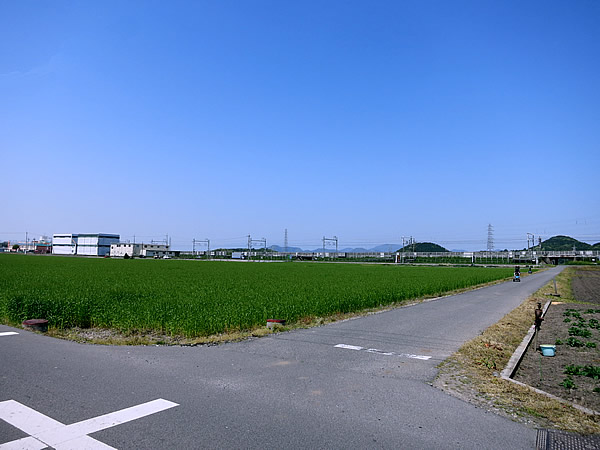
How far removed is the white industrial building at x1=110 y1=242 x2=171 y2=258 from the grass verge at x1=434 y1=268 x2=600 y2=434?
132753mm

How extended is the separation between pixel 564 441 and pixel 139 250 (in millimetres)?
160372

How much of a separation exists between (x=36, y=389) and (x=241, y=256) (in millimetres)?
142945

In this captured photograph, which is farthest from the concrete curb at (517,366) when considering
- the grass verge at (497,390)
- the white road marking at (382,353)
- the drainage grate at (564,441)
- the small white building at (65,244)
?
the small white building at (65,244)

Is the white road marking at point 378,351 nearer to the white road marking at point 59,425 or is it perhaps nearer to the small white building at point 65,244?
the white road marking at point 59,425

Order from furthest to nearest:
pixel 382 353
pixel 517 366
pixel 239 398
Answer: pixel 382 353
pixel 517 366
pixel 239 398

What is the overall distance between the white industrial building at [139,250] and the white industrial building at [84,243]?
3250 mm

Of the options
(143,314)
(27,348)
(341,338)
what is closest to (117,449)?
(27,348)

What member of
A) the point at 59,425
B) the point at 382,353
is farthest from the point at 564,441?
the point at 59,425

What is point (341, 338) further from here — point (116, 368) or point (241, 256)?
point (241, 256)

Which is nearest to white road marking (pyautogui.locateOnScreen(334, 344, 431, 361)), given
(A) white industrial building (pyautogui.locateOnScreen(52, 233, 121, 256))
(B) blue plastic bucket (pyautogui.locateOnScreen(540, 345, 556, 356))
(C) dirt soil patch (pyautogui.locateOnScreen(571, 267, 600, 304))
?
(B) blue plastic bucket (pyautogui.locateOnScreen(540, 345, 556, 356))

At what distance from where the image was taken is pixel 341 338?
34.0 ft

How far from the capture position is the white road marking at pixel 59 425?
4.36m

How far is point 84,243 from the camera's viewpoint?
469 feet

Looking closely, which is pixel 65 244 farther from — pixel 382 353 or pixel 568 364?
pixel 568 364
